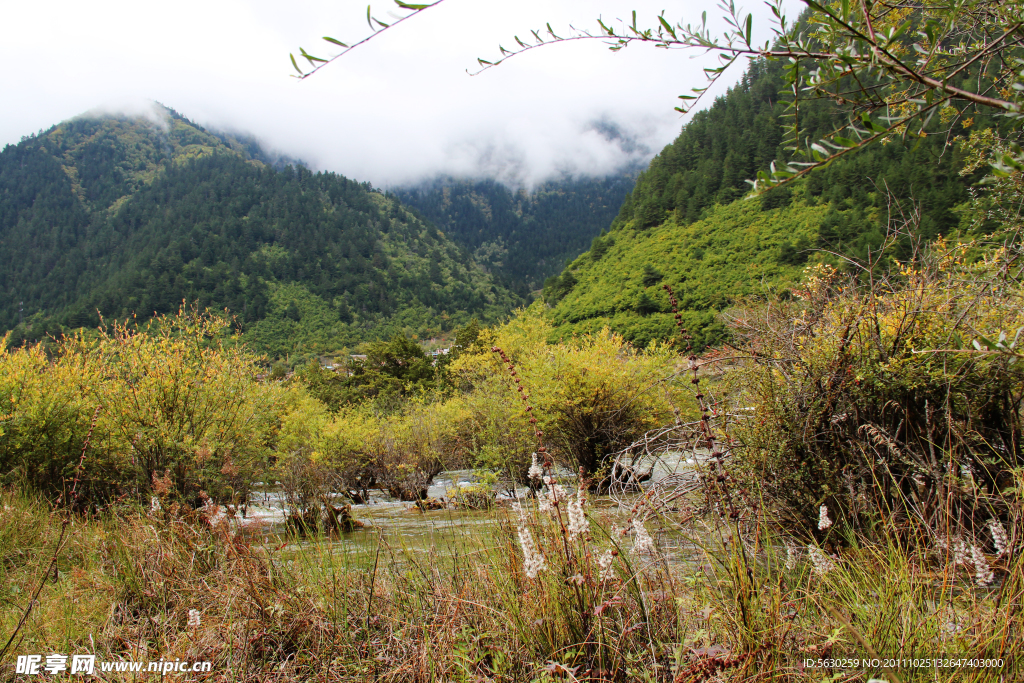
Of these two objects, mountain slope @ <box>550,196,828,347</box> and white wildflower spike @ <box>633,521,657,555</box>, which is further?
mountain slope @ <box>550,196,828,347</box>

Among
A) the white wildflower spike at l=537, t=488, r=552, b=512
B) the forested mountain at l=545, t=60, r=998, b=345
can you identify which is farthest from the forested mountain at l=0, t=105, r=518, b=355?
the white wildflower spike at l=537, t=488, r=552, b=512

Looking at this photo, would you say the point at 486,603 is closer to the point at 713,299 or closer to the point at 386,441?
the point at 386,441

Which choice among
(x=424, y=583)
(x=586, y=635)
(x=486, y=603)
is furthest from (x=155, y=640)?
(x=586, y=635)

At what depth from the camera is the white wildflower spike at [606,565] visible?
2.22 meters

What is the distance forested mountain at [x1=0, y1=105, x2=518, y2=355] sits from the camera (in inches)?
3337

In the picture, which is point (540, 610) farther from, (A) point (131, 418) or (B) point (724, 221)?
(B) point (724, 221)

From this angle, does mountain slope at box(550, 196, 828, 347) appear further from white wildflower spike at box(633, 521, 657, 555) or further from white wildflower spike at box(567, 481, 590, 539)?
white wildflower spike at box(567, 481, 590, 539)

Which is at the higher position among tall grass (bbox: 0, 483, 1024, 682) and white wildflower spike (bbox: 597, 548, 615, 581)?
white wildflower spike (bbox: 597, 548, 615, 581)

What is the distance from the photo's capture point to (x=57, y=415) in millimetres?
8742

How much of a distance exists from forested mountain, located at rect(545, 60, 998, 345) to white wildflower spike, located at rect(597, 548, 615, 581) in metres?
26.3

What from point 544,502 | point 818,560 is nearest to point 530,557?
point 544,502

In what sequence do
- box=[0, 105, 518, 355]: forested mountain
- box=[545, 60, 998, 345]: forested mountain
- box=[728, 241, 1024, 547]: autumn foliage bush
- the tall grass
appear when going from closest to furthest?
the tall grass, box=[728, 241, 1024, 547]: autumn foliage bush, box=[545, 60, 998, 345]: forested mountain, box=[0, 105, 518, 355]: forested mountain

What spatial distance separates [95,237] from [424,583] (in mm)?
142678

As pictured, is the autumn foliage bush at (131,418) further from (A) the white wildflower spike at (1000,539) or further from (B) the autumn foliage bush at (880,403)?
(A) the white wildflower spike at (1000,539)
